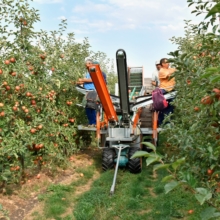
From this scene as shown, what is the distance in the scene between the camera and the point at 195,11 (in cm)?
278

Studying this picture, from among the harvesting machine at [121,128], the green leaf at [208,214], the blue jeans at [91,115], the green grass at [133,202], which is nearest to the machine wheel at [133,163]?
the harvesting machine at [121,128]

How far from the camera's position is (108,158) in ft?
23.5

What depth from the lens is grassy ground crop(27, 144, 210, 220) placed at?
4875mm

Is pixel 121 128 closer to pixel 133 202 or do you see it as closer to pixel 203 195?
pixel 133 202

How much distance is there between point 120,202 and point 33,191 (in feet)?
5.56

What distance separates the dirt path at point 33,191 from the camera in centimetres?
514

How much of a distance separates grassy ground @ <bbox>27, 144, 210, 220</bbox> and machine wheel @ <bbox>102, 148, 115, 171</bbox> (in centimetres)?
33

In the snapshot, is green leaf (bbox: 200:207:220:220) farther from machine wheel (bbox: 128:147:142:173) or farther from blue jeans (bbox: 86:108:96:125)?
blue jeans (bbox: 86:108:96:125)

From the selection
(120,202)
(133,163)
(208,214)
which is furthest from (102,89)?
(208,214)

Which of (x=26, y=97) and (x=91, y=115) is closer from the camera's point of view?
(x=26, y=97)

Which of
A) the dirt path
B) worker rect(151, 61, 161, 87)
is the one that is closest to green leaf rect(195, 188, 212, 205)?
the dirt path

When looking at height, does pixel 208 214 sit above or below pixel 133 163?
above

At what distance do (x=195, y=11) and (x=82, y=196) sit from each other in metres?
4.02

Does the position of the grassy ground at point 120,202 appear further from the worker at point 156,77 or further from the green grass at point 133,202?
the worker at point 156,77
